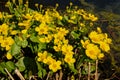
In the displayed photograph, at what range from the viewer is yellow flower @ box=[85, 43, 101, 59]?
280 centimetres

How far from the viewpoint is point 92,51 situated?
2801mm

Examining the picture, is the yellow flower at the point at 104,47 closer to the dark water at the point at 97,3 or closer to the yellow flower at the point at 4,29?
the yellow flower at the point at 4,29

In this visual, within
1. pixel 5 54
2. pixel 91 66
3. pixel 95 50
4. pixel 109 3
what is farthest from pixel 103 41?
pixel 109 3

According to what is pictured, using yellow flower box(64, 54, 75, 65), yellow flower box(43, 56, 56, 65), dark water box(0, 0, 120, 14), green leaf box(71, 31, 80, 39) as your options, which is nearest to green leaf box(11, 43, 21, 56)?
yellow flower box(43, 56, 56, 65)

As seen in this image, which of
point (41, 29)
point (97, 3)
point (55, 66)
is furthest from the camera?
point (97, 3)

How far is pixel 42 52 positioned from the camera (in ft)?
9.80

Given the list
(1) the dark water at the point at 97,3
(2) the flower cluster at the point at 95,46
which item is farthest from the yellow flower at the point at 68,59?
(1) the dark water at the point at 97,3

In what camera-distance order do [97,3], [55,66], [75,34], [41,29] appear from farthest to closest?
[97,3]
[75,34]
[41,29]
[55,66]

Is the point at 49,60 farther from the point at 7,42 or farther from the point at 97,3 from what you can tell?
the point at 97,3

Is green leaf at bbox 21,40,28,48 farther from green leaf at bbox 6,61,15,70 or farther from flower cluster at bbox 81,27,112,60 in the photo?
flower cluster at bbox 81,27,112,60

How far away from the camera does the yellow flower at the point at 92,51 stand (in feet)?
9.18

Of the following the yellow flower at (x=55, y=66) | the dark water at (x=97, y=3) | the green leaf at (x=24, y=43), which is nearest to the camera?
the yellow flower at (x=55, y=66)

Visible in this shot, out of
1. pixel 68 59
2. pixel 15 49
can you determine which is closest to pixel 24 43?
pixel 15 49

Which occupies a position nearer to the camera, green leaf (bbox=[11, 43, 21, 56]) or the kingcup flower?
the kingcup flower
